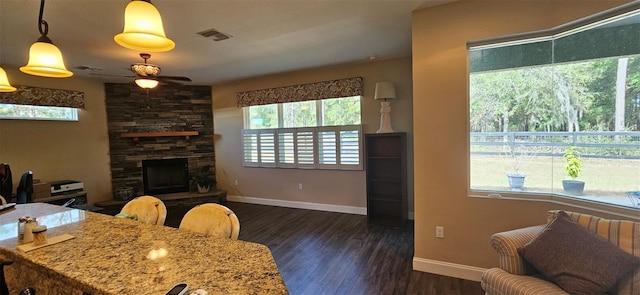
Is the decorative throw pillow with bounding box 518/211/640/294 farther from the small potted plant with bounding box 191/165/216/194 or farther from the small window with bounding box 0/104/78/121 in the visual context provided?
the small window with bounding box 0/104/78/121

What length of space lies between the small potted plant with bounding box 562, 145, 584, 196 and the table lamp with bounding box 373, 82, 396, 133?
2.07 metres

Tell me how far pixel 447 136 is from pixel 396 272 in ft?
4.62

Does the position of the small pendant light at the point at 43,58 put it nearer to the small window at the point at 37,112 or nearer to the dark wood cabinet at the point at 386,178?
the dark wood cabinet at the point at 386,178

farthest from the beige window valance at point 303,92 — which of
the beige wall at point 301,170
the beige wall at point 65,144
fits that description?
the beige wall at point 65,144

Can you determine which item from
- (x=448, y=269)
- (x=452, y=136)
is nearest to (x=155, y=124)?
(x=452, y=136)

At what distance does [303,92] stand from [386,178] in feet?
6.85

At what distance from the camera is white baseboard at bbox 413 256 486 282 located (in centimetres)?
251

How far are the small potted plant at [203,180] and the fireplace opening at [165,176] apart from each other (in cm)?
27

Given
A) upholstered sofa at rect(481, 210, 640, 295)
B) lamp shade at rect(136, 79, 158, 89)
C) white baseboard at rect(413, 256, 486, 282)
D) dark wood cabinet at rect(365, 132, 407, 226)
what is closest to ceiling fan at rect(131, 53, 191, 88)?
lamp shade at rect(136, 79, 158, 89)

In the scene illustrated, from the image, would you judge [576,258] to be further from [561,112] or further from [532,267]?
[561,112]

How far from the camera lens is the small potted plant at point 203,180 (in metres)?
5.73

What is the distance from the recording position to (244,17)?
2646 mm

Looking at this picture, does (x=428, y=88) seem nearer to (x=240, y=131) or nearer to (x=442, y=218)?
(x=442, y=218)

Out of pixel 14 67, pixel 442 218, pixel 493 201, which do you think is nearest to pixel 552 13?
pixel 493 201
